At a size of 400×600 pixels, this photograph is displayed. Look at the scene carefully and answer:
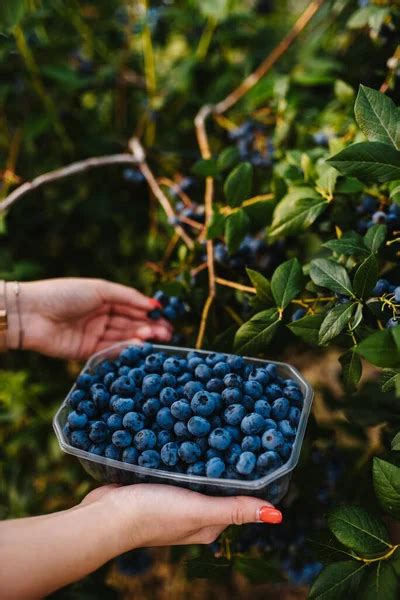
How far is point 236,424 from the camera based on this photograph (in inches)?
33.1

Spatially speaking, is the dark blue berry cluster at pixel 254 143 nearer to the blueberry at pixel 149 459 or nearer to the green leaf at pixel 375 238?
the green leaf at pixel 375 238

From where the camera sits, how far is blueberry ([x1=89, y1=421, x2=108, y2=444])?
866 mm

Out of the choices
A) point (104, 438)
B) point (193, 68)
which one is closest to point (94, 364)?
point (104, 438)

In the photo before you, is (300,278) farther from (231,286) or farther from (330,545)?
(330,545)

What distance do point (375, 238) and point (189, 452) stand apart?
47 centimetres

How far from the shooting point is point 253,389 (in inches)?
34.5

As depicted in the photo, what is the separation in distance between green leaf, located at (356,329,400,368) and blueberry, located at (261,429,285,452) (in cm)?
20

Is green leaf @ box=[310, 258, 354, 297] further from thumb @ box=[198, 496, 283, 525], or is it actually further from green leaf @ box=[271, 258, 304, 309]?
thumb @ box=[198, 496, 283, 525]

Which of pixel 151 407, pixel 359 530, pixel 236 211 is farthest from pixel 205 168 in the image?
pixel 359 530

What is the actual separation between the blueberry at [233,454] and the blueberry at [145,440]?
0.12m

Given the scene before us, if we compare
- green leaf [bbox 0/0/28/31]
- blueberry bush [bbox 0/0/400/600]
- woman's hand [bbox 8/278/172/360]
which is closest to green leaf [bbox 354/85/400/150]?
blueberry bush [bbox 0/0/400/600]

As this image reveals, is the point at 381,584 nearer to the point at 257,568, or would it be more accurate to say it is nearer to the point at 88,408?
the point at 257,568

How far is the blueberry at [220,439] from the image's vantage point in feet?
2.64

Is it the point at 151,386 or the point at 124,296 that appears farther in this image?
the point at 124,296
